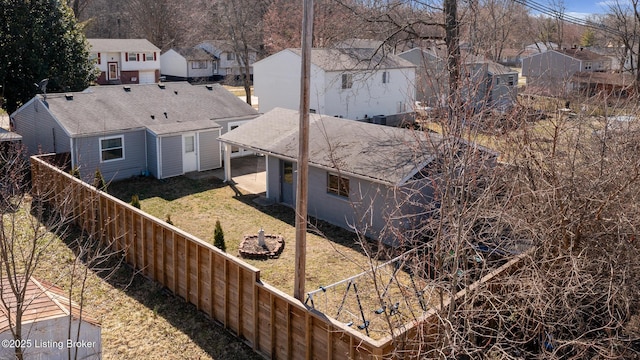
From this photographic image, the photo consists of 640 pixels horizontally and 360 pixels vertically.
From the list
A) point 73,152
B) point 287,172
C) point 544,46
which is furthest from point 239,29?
point 544,46

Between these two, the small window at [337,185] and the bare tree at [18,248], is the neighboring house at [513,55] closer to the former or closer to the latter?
the small window at [337,185]

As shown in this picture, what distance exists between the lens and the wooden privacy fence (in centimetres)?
884

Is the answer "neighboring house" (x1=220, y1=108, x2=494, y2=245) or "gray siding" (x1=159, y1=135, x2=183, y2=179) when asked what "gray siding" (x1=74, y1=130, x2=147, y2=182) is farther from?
"neighboring house" (x1=220, y1=108, x2=494, y2=245)

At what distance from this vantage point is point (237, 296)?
36.6ft

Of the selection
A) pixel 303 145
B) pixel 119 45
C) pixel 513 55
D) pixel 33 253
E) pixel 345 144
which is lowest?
pixel 345 144

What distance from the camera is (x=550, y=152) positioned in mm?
10242

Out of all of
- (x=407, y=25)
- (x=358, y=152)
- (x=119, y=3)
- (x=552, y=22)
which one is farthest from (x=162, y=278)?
(x=552, y=22)

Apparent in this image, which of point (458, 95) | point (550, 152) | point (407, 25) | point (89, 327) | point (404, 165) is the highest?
point (407, 25)

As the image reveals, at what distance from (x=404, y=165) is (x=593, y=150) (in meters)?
6.39

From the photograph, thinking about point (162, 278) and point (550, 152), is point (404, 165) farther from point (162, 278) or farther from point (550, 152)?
point (162, 278)

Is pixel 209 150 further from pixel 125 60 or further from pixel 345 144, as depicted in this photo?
pixel 125 60

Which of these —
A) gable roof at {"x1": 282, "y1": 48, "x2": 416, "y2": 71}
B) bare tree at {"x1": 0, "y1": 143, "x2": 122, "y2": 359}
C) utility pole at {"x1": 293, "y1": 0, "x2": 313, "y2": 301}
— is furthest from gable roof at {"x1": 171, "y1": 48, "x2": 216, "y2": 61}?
utility pole at {"x1": 293, "y1": 0, "x2": 313, "y2": 301}

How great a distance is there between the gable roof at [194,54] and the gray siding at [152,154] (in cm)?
3618

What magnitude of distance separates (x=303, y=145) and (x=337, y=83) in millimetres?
23890
